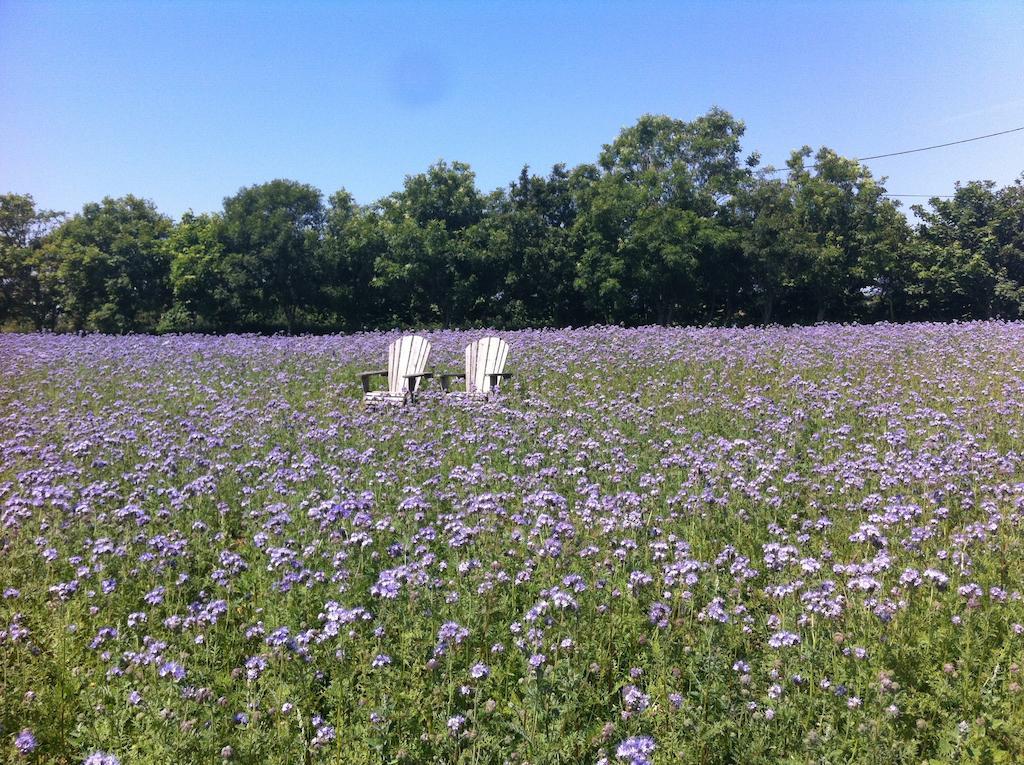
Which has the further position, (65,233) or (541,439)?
(65,233)

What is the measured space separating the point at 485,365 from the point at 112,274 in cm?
3163

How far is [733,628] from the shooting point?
3162 mm

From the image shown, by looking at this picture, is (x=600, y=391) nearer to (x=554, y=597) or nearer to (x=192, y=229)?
(x=554, y=597)

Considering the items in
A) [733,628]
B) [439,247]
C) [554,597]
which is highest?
[439,247]

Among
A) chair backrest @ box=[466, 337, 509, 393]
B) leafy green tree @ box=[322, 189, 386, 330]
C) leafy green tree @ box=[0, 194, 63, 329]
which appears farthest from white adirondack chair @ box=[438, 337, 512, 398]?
leafy green tree @ box=[0, 194, 63, 329]

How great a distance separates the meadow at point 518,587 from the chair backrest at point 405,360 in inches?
73.8

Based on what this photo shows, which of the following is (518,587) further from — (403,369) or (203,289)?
(203,289)

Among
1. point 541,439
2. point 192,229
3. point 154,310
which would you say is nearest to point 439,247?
point 192,229

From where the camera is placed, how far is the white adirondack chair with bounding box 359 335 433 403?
27.1 feet

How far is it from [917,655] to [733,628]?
0.73 meters

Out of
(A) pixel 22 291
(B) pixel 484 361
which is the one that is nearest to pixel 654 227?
(B) pixel 484 361

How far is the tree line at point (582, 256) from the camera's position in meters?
29.3

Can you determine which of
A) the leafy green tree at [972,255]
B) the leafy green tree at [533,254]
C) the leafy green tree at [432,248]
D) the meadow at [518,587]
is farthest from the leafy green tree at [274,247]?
the leafy green tree at [972,255]

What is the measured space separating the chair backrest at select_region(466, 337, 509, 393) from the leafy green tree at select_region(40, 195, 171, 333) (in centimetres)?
2885
